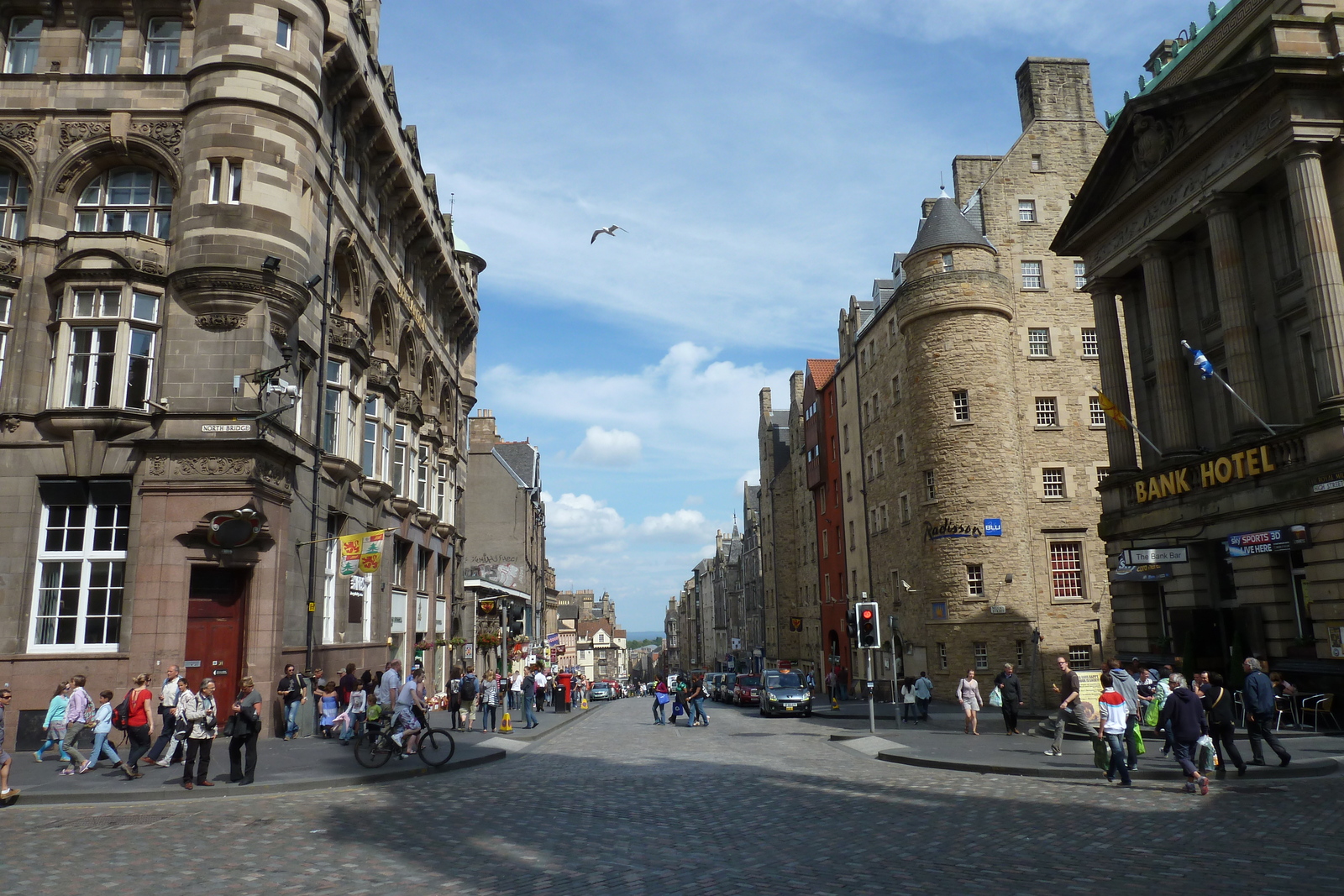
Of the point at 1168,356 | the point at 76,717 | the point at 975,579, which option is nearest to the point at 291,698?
the point at 76,717

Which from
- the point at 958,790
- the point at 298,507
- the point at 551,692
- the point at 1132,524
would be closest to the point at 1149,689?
the point at 958,790

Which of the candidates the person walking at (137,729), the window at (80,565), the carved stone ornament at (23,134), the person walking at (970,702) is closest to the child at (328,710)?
the window at (80,565)

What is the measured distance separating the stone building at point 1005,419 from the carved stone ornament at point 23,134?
31.9 meters

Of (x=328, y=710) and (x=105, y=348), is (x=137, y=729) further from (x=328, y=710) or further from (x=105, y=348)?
(x=105, y=348)

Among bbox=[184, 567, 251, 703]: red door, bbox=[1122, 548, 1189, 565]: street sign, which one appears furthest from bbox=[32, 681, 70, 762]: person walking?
bbox=[1122, 548, 1189, 565]: street sign

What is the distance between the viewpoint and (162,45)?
2330cm

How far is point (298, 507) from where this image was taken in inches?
920

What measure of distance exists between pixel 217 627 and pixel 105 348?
6.74 meters

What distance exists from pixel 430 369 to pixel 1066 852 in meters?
34.0

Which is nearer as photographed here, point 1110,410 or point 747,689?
point 1110,410

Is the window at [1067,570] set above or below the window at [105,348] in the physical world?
below

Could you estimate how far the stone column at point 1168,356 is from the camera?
27.9m

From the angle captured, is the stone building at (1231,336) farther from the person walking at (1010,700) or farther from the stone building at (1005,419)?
the stone building at (1005,419)

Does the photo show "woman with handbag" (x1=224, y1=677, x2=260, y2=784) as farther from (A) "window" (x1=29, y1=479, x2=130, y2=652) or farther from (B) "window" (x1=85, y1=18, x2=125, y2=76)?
(B) "window" (x1=85, y1=18, x2=125, y2=76)
